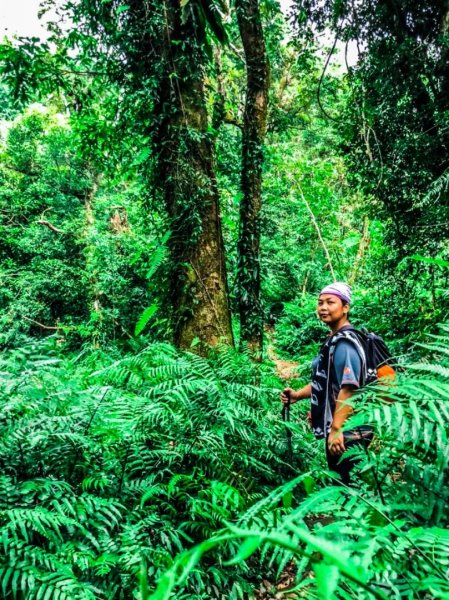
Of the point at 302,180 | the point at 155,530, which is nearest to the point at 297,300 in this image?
the point at 302,180

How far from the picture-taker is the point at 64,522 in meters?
2.02

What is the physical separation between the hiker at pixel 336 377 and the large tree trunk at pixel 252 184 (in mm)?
2593

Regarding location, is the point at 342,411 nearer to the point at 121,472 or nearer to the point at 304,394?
the point at 304,394

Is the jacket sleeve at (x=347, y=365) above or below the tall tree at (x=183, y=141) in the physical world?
below

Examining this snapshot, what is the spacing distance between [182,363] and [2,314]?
13.3m

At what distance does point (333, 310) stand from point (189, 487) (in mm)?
1615

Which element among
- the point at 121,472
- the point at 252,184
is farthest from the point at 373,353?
the point at 252,184

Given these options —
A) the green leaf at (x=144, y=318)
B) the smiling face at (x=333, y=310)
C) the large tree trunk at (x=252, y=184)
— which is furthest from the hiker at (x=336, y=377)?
the large tree trunk at (x=252, y=184)

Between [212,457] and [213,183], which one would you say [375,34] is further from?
[212,457]

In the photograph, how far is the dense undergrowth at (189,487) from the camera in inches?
54.5

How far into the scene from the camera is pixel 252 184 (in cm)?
570

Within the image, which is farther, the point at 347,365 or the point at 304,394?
the point at 304,394

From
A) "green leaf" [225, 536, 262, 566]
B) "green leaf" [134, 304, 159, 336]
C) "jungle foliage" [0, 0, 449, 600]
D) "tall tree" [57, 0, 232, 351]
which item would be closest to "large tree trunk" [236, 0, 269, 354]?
"jungle foliage" [0, 0, 449, 600]

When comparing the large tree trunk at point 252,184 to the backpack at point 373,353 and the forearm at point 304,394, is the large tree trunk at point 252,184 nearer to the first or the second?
the forearm at point 304,394
